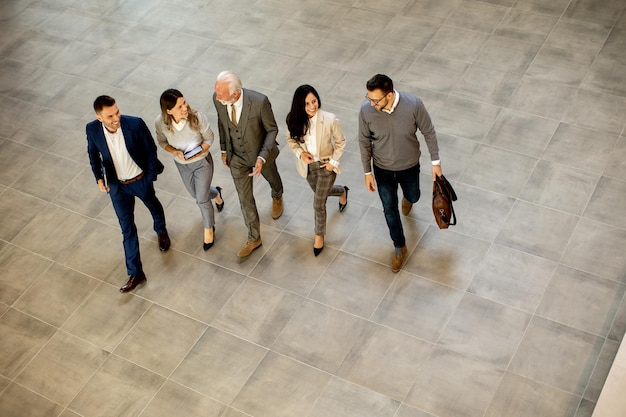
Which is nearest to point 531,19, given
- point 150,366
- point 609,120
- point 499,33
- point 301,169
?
point 499,33

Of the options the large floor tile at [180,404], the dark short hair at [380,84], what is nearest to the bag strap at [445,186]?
the dark short hair at [380,84]

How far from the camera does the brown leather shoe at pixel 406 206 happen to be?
6859 millimetres

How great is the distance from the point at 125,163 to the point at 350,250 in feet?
6.29

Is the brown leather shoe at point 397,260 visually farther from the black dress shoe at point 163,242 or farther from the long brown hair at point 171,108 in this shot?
the black dress shoe at point 163,242

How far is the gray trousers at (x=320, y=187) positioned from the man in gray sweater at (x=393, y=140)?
0.33 meters

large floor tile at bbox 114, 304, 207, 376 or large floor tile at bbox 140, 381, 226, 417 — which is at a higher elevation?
large floor tile at bbox 114, 304, 207, 376

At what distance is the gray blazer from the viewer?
20.0 feet

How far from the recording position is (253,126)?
20.2ft

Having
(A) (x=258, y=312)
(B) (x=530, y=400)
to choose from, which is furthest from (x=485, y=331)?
(A) (x=258, y=312)

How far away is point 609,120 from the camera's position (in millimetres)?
7551

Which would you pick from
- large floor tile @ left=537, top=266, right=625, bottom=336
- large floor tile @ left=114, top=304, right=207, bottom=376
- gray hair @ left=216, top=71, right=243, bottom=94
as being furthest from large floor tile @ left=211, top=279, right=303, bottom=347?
large floor tile @ left=537, top=266, right=625, bottom=336

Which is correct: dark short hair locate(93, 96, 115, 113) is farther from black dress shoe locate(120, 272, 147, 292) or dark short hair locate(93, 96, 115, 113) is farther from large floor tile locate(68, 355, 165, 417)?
large floor tile locate(68, 355, 165, 417)

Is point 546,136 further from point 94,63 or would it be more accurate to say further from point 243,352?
point 94,63

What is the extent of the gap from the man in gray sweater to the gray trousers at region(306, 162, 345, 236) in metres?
0.33
